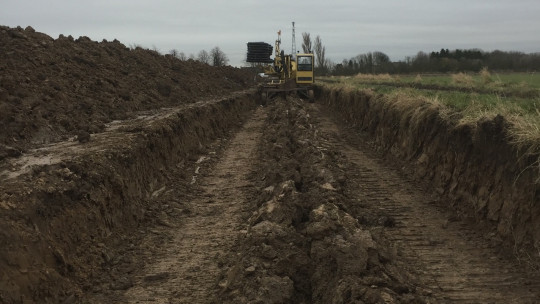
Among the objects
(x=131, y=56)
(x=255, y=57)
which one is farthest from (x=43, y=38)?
(x=255, y=57)

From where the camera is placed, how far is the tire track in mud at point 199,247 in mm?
4602

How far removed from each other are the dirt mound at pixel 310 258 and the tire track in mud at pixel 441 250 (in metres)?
0.39

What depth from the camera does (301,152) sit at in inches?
366

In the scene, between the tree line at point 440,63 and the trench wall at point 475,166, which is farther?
the tree line at point 440,63

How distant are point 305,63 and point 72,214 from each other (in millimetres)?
22822

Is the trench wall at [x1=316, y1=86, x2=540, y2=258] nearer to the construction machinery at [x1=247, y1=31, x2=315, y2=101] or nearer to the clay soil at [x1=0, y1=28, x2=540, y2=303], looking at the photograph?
the clay soil at [x1=0, y1=28, x2=540, y2=303]

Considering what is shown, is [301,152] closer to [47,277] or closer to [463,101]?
[463,101]

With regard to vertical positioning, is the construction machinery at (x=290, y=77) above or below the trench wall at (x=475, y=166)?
above

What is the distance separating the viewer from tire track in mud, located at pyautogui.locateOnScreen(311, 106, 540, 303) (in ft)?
14.3

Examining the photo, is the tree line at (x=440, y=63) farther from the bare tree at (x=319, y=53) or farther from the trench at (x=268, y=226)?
the trench at (x=268, y=226)

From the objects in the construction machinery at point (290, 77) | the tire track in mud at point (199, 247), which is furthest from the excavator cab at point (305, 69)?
the tire track in mud at point (199, 247)

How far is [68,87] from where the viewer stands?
12562mm

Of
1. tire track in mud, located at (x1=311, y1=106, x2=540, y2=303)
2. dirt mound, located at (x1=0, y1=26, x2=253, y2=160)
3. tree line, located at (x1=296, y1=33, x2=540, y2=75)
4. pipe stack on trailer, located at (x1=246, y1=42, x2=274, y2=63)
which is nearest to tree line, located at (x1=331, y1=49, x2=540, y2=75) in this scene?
tree line, located at (x1=296, y1=33, x2=540, y2=75)

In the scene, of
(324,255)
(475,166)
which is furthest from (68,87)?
(475,166)
